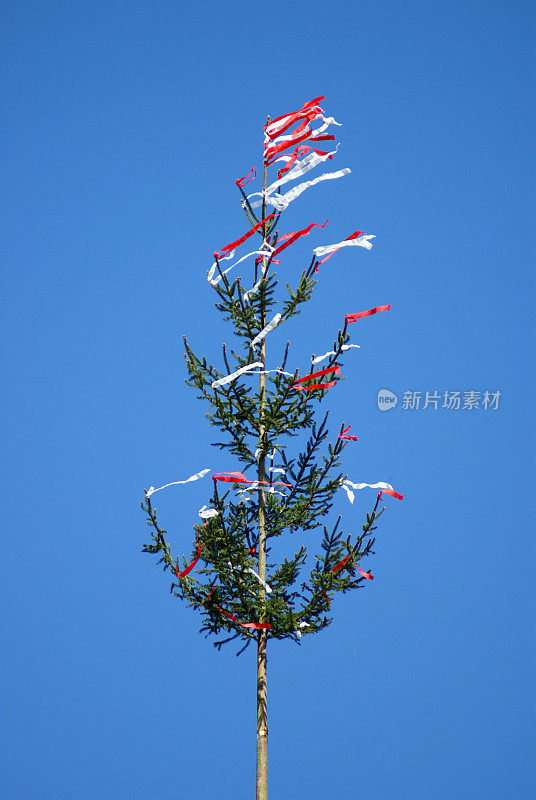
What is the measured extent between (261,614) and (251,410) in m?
1.49

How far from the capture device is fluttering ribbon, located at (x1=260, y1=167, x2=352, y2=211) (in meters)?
6.82

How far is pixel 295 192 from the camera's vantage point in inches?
268

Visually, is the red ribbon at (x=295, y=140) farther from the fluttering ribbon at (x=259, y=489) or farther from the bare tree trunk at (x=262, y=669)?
the fluttering ribbon at (x=259, y=489)

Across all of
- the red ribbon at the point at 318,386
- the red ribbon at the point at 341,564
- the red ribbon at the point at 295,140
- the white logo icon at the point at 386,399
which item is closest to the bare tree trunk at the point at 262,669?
the red ribbon at the point at 295,140

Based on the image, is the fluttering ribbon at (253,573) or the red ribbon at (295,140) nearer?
the fluttering ribbon at (253,573)

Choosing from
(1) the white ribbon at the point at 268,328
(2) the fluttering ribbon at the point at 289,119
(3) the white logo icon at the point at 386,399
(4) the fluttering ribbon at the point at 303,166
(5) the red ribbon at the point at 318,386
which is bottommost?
(5) the red ribbon at the point at 318,386

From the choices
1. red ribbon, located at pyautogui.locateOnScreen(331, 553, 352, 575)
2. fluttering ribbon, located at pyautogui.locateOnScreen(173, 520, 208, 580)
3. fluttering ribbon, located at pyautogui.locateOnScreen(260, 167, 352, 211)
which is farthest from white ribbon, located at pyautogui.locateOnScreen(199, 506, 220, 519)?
fluttering ribbon, located at pyautogui.locateOnScreen(260, 167, 352, 211)

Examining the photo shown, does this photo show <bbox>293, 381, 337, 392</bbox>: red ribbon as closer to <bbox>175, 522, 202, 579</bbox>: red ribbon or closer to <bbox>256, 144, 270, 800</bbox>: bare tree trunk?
<bbox>256, 144, 270, 800</bbox>: bare tree trunk

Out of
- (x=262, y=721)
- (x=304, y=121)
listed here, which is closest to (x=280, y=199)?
(x=304, y=121)

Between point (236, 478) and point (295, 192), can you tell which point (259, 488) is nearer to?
point (236, 478)

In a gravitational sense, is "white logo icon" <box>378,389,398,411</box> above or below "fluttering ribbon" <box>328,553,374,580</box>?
above

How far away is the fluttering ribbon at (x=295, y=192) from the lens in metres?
6.82

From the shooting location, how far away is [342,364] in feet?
22.2

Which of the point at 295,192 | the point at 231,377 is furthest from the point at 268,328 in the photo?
the point at 295,192
